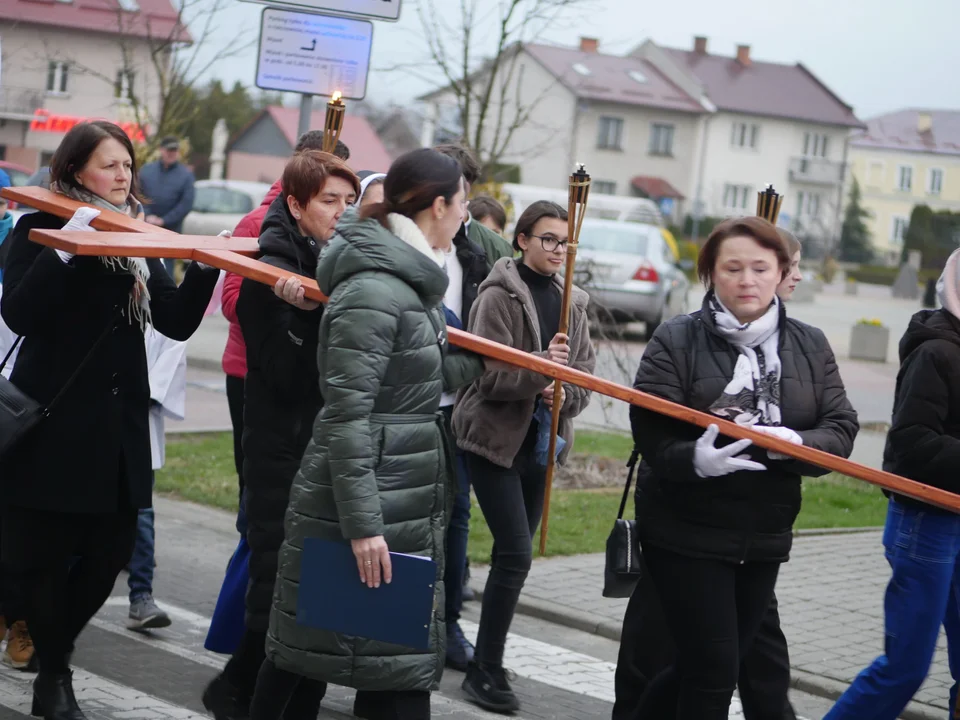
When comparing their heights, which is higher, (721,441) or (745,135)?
(745,135)

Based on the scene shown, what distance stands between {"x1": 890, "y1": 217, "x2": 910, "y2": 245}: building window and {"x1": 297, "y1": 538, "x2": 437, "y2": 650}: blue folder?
10307cm

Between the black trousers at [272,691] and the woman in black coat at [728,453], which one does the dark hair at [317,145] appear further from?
the black trousers at [272,691]

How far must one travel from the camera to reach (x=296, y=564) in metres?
4.00

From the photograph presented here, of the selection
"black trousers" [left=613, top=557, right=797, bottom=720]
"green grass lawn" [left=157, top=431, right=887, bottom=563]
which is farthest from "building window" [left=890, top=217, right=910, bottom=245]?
"black trousers" [left=613, top=557, right=797, bottom=720]

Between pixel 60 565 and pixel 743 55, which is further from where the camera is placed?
pixel 743 55

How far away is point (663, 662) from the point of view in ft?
16.2

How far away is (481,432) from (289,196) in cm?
136

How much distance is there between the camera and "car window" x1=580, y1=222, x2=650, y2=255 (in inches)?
914

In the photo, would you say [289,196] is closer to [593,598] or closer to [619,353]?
[593,598]

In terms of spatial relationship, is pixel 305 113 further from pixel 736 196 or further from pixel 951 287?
pixel 736 196

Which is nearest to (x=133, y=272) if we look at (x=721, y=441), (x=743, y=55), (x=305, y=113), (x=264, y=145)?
(x=721, y=441)

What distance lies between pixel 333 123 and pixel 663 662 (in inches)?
104

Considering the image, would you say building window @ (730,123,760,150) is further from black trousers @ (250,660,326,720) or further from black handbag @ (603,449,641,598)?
black trousers @ (250,660,326,720)

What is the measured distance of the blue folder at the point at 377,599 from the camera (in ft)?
12.8
